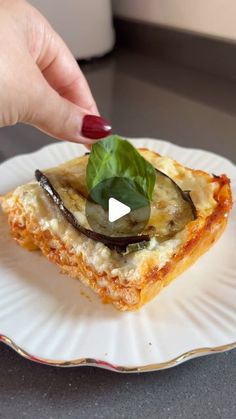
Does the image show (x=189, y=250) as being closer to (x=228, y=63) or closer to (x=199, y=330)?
(x=199, y=330)

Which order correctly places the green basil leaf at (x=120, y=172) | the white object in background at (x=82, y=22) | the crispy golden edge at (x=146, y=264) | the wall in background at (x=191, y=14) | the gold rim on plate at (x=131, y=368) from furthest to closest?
Result: 1. the white object in background at (x=82, y=22)
2. the wall in background at (x=191, y=14)
3. the green basil leaf at (x=120, y=172)
4. the crispy golden edge at (x=146, y=264)
5. the gold rim on plate at (x=131, y=368)

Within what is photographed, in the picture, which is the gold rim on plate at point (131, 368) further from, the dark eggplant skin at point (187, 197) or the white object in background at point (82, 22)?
the white object in background at point (82, 22)

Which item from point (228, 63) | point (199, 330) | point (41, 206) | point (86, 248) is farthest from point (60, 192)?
point (228, 63)

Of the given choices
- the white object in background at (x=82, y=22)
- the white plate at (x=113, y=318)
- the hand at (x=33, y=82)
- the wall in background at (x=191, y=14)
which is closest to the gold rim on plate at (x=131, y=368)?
the white plate at (x=113, y=318)

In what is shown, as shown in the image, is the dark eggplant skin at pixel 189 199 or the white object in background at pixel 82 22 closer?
the dark eggplant skin at pixel 189 199

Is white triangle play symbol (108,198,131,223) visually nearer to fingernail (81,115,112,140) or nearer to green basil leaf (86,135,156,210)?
green basil leaf (86,135,156,210)

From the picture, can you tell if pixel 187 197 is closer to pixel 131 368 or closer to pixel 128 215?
pixel 128 215

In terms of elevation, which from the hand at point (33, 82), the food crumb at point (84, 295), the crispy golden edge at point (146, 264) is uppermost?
the hand at point (33, 82)

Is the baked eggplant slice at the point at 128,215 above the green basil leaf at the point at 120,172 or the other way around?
the other way around
